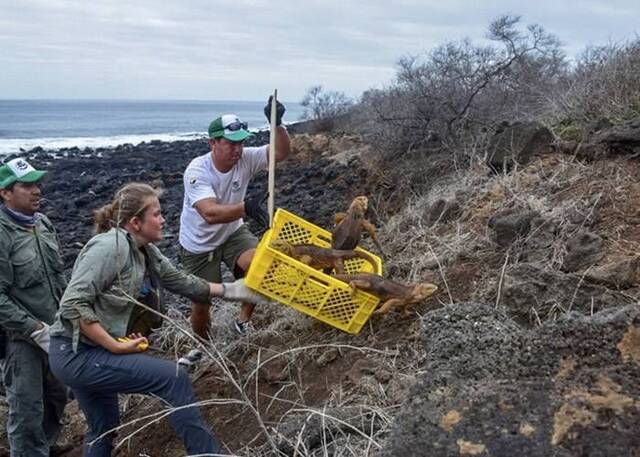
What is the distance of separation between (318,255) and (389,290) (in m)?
0.52

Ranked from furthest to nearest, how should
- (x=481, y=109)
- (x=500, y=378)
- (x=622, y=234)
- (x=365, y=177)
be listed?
(x=365, y=177) → (x=481, y=109) → (x=622, y=234) → (x=500, y=378)

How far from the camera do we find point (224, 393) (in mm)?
5164

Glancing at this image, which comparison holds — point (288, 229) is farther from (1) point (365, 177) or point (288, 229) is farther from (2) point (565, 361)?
(1) point (365, 177)

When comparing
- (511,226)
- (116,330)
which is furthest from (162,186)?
(116,330)

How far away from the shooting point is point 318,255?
4.86m

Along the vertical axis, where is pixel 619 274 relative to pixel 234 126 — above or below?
below

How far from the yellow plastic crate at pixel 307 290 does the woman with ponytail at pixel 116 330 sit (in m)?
0.76

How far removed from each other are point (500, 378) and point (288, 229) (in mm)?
2991

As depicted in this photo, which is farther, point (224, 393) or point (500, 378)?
point (224, 393)

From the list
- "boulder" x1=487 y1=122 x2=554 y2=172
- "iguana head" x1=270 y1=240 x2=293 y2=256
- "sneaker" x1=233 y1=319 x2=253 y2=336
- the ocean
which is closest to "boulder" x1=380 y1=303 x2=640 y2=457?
"iguana head" x1=270 y1=240 x2=293 y2=256

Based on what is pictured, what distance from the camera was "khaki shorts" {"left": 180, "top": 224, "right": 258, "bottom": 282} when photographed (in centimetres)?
578

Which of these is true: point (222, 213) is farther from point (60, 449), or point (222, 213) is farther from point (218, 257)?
point (60, 449)

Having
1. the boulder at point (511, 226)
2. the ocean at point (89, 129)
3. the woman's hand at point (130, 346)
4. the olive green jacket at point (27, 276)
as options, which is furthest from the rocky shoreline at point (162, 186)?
the ocean at point (89, 129)

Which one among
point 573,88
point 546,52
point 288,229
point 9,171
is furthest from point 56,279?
point 546,52
